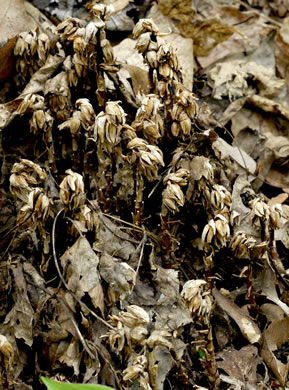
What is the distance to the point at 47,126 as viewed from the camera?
220cm

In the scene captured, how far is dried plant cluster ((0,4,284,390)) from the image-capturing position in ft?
6.24

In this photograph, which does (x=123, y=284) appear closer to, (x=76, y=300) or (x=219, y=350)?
(x=76, y=300)

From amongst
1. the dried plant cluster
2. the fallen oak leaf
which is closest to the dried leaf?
the dried plant cluster

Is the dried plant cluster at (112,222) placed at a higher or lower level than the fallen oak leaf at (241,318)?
higher

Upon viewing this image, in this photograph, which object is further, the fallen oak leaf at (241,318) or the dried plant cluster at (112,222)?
the fallen oak leaf at (241,318)

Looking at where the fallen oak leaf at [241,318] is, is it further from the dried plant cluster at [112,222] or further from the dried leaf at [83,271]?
the dried leaf at [83,271]

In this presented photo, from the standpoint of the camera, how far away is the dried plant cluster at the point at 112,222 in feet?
6.24

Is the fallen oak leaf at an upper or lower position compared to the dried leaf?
lower

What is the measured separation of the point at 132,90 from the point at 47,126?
1.62 feet

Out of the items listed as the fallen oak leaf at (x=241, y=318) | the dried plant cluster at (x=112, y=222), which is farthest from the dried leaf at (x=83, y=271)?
the fallen oak leaf at (x=241, y=318)

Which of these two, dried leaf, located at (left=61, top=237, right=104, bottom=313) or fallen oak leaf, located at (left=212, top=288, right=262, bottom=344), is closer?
dried leaf, located at (left=61, top=237, right=104, bottom=313)

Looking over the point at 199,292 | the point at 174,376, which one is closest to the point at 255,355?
the point at 174,376

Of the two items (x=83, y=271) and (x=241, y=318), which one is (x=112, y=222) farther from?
(x=241, y=318)

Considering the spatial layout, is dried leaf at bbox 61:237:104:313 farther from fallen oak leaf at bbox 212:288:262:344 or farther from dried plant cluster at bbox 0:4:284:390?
fallen oak leaf at bbox 212:288:262:344
